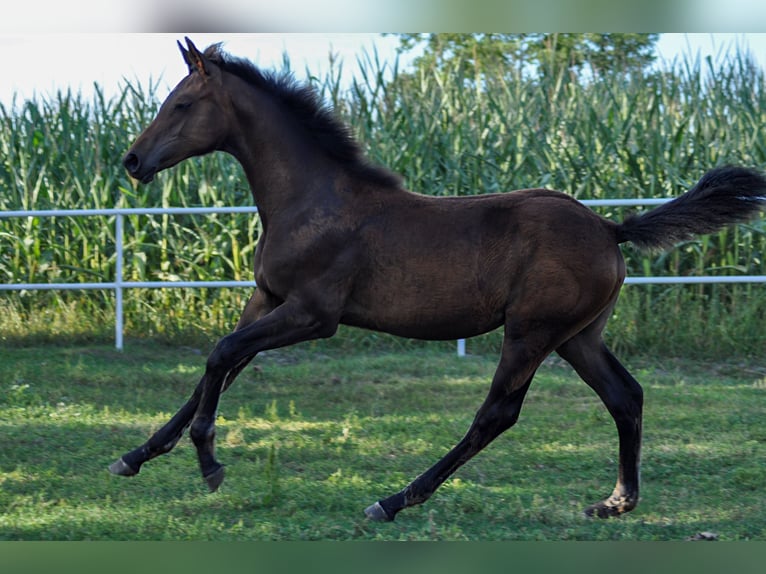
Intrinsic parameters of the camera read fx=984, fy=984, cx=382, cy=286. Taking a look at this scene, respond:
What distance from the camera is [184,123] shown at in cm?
491

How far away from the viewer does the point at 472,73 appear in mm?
13906

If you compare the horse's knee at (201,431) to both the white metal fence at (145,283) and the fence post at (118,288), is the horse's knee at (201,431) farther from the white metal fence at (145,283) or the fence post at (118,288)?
the fence post at (118,288)

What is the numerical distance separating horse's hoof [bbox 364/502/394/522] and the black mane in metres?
1.60

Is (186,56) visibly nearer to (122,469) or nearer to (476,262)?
(476,262)

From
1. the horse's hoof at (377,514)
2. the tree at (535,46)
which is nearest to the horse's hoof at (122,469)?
the horse's hoof at (377,514)

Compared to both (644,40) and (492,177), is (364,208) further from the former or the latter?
(644,40)

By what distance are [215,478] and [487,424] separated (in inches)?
52.6

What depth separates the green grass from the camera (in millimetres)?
4449

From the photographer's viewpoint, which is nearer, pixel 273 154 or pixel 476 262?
pixel 476 262

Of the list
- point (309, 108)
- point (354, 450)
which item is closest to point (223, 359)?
point (309, 108)

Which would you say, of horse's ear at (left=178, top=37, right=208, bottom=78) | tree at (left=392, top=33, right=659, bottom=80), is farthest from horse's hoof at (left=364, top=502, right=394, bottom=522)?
tree at (left=392, top=33, right=659, bottom=80)

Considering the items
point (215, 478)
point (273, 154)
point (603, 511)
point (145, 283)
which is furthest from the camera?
point (145, 283)

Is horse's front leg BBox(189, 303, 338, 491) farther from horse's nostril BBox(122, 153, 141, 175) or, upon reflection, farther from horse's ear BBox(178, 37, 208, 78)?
horse's ear BBox(178, 37, 208, 78)

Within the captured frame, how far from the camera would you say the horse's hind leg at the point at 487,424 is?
449cm
